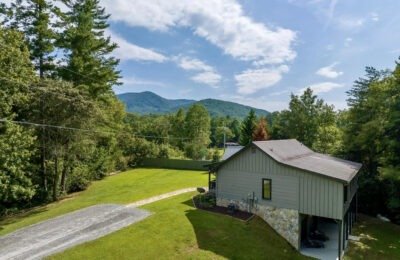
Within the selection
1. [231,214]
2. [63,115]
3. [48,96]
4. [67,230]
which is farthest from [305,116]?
[67,230]

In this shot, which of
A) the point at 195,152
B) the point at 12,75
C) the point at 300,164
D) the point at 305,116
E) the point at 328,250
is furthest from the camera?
the point at 195,152

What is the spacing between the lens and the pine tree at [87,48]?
24859 millimetres

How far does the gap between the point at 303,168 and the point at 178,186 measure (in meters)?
13.0

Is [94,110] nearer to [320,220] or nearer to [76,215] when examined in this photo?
[76,215]

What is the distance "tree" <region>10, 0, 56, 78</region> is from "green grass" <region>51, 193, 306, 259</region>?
1537 centimetres

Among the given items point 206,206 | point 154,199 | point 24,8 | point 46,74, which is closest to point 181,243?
point 206,206

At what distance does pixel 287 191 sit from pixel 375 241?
23.4ft

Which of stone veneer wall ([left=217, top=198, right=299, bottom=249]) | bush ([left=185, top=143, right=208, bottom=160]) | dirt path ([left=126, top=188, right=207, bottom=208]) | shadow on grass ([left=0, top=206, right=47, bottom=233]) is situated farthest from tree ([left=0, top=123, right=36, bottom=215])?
bush ([left=185, top=143, right=208, bottom=160])

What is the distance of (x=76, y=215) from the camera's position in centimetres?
1670

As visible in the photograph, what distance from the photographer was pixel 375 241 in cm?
1744

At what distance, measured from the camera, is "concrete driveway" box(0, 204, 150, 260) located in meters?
12.1

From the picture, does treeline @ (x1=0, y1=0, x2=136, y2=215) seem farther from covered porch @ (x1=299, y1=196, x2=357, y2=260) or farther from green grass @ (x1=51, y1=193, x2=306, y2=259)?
covered porch @ (x1=299, y1=196, x2=357, y2=260)

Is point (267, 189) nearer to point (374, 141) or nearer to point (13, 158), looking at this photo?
point (374, 141)

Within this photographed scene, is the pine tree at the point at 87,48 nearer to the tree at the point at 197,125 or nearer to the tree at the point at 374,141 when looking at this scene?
the tree at the point at 374,141
